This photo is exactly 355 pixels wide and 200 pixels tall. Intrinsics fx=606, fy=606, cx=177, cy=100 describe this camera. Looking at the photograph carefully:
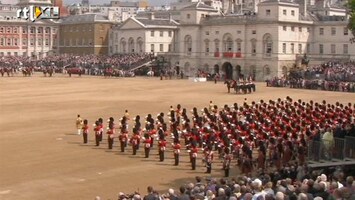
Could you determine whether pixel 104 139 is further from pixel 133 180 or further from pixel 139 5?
pixel 139 5

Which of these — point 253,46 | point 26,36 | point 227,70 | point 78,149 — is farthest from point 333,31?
point 26,36

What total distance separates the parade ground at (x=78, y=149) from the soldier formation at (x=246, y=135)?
626 millimetres

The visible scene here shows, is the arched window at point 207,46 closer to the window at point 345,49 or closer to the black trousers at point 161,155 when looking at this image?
the window at point 345,49

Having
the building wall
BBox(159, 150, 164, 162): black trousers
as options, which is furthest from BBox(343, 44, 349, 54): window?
BBox(159, 150, 164, 162): black trousers

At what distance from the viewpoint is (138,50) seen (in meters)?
99.3

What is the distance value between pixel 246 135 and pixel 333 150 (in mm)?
6396

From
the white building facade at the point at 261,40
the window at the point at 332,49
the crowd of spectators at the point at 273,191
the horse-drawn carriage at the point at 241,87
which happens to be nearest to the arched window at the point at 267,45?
the white building facade at the point at 261,40

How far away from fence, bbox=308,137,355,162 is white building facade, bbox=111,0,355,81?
5567 centimetres

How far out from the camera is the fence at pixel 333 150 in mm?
20016

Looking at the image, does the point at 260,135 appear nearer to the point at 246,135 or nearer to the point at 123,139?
the point at 246,135

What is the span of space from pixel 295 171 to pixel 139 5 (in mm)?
167881

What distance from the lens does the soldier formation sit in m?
23.7

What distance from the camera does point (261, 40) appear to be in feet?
254

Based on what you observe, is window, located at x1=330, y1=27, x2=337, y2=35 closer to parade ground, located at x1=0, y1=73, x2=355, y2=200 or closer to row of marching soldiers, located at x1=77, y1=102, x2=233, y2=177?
parade ground, located at x1=0, y1=73, x2=355, y2=200
